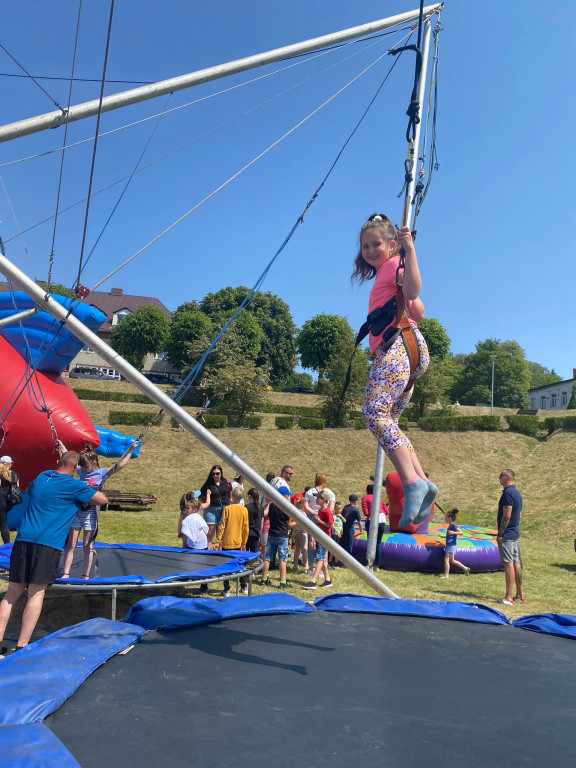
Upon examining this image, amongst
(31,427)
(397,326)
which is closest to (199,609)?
(397,326)

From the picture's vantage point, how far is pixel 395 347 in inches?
120

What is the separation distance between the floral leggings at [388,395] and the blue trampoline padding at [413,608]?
183cm

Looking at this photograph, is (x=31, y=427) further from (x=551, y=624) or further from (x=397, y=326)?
(x=551, y=624)

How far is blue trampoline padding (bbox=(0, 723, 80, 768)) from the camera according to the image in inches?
71.6

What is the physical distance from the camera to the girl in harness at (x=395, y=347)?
282cm

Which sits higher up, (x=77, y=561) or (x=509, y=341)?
(x=509, y=341)

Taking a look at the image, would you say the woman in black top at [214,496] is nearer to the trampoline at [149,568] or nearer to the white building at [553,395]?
the trampoline at [149,568]

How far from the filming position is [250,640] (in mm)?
3508

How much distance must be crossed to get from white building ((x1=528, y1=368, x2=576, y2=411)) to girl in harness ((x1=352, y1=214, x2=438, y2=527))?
48237 millimetres

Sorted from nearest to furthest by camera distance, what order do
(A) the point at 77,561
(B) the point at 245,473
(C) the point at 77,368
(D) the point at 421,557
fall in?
(B) the point at 245,473, (A) the point at 77,561, (D) the point at 421,557, (C) the point at 77,368

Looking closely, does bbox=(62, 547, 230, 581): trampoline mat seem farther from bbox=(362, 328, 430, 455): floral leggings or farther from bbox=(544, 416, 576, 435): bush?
bbox=(544, 416, 576, 435): bush

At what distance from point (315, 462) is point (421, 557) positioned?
38.7 ft

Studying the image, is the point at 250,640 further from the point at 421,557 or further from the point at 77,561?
the point at 421,557

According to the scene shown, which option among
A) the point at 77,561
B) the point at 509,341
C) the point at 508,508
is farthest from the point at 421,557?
the point at 509,341
